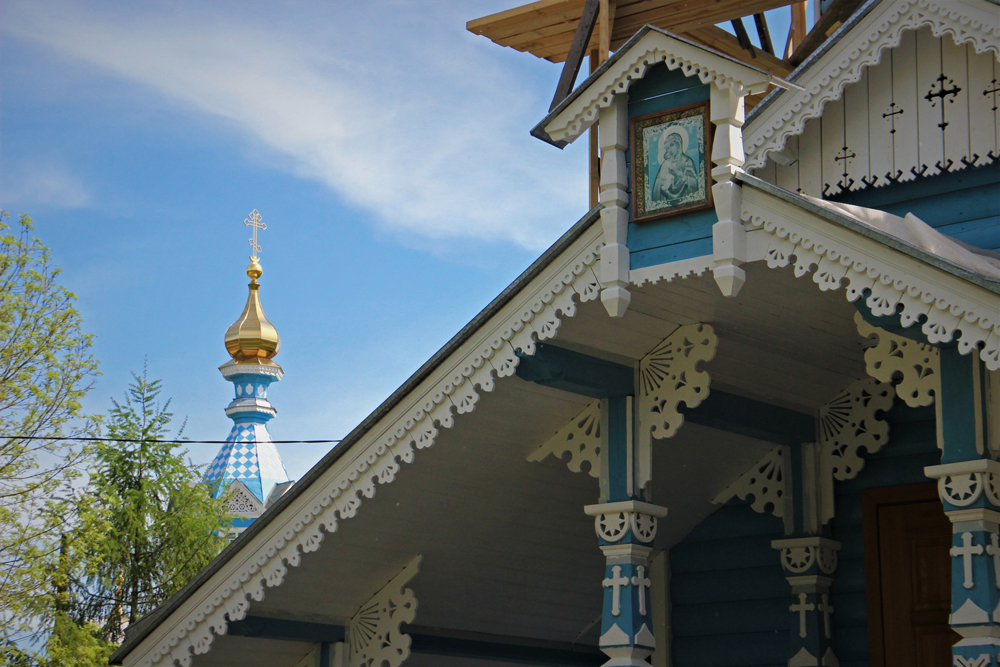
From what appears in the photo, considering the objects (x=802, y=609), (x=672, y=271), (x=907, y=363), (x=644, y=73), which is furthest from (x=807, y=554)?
(x=644, y=73)

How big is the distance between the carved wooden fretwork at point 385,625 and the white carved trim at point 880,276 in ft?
11.2

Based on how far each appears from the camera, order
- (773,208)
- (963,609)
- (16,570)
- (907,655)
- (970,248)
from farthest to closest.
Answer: (16,570) < (907,655) < (970,248) < (773,208) < (963,609)

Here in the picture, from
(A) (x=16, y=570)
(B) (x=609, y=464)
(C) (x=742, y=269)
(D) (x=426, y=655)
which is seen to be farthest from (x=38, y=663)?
(C) (x=742, y=269)

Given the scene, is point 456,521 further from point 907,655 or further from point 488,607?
point 907,655

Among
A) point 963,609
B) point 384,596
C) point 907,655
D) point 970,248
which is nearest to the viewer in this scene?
point 963,609

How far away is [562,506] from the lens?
329 inches

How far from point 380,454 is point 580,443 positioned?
1.14 metres

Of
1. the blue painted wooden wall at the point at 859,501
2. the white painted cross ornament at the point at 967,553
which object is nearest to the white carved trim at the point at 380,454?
the white painted cross ornament at the point at 967,553

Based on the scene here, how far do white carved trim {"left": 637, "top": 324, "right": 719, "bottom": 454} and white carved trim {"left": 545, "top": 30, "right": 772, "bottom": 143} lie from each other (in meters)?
1.29

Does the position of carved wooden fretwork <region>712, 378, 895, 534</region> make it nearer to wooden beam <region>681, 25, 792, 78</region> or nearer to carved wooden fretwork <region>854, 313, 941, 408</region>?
carved wooden fretwork <region>854, 313, 941, 408</region>

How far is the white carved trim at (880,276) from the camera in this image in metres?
5.44

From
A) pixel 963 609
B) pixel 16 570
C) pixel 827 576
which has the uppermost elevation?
pixel 16 570

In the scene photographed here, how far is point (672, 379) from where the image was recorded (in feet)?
23.3

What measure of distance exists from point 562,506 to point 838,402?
187cm
